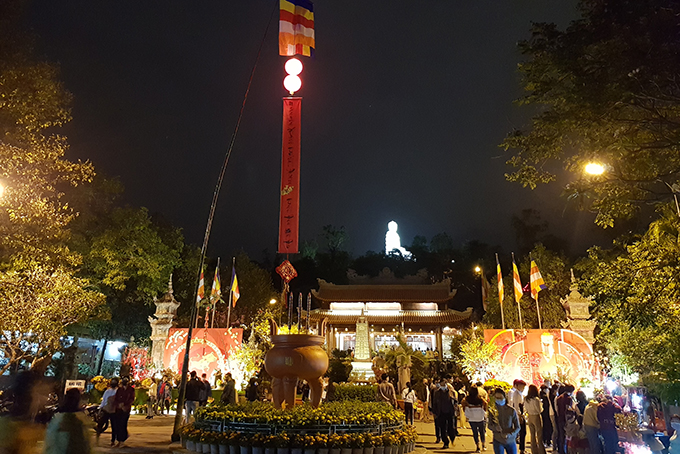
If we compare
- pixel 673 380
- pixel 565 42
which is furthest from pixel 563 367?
pixel 565 42


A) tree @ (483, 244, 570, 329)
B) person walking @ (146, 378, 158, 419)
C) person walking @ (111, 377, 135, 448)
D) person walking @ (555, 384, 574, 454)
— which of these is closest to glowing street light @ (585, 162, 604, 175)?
person walking @ (555, 384, 574, 454)

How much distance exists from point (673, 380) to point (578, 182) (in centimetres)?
722

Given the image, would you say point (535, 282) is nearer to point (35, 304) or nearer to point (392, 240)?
point (35, 304)

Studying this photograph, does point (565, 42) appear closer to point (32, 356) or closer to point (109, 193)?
point (32, 356)

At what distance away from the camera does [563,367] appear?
715 inches

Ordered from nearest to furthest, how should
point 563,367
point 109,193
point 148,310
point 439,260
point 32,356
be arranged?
point 32,356, point 563,367, point 109,193, point 148,310, point 439,260

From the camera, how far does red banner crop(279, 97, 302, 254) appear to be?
14961 millimetres

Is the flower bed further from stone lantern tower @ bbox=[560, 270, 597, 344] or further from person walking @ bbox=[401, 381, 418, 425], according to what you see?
stone lantern tower @ bbox=[560, 270, 597, 344]

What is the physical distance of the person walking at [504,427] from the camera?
621 cm

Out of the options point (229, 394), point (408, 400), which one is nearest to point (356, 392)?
point (408, 400)

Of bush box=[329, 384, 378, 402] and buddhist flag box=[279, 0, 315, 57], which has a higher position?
A: buddhist flag box=[279, 0, 315, 57]

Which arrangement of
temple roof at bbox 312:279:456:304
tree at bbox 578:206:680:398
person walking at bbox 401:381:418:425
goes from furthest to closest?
temple roof at bbox 312:279:456:304
person walking at bbox 401:381:418:425
tree at bbox 578:206:680:398

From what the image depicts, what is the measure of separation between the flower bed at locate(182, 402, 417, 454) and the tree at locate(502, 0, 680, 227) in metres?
6.25

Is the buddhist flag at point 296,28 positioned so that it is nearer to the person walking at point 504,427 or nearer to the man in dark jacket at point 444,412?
the man in dark jacket at point 444,412
